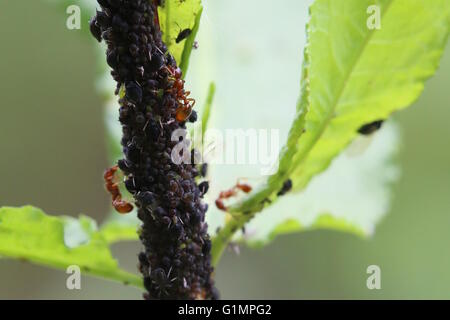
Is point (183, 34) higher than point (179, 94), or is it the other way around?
point (183, 34)

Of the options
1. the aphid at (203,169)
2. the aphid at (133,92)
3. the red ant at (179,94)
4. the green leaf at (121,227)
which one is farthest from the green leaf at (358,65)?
the green leaf at (121,227)

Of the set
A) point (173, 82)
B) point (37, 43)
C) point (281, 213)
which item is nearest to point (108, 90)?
point (281, 213)

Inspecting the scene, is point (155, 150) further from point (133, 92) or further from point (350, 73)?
point (350, 73)

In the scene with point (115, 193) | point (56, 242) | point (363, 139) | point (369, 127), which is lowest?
point (56, 242)

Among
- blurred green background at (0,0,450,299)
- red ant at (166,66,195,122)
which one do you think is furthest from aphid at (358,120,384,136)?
blurred green background at (0,0,450,299)

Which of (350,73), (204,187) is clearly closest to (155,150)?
(204,187)

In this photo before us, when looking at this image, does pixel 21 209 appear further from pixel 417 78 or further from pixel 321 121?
pixel 417 78
